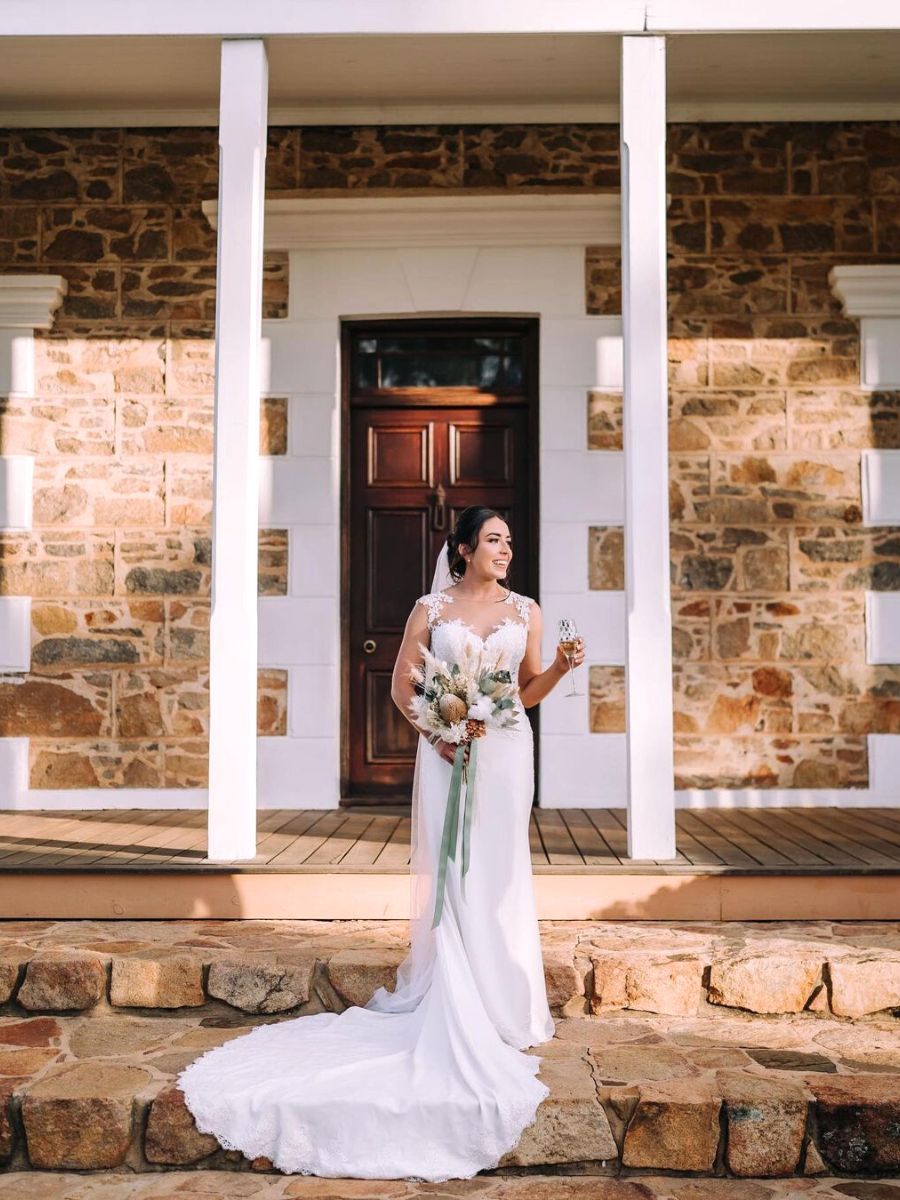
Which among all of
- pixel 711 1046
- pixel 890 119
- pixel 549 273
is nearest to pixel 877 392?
pixel 890 119

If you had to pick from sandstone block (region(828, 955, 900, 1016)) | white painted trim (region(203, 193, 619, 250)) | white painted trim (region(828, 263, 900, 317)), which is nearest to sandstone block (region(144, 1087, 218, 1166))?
sandstone block (region(828, 955, 900, 1016))

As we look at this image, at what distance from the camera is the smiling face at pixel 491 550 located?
366cm

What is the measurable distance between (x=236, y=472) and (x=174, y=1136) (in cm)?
254

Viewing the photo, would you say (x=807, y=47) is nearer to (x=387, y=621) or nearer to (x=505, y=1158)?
(x=387, y=621)

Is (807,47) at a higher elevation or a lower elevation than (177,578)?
higher

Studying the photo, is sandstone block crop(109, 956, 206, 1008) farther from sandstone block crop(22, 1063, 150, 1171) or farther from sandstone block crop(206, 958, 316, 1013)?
sandstone block crop(22, 1063, 150, 1171)

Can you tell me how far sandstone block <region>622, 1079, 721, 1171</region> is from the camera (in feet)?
9.93

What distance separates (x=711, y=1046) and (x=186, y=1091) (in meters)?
1.61

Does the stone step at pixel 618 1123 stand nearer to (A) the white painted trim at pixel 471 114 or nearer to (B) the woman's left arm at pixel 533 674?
(B) the woman's left arm at pixel 533 674

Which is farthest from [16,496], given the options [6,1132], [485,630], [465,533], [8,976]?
[6,1132]

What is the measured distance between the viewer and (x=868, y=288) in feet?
19.9

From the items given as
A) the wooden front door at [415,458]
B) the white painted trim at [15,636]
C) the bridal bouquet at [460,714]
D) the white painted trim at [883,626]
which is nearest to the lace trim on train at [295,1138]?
the bridal bouquet at [460,714]

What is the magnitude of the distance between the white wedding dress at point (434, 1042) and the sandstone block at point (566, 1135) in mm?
46

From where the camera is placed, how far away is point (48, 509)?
20.3ft
